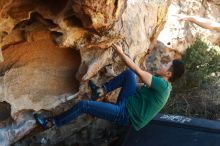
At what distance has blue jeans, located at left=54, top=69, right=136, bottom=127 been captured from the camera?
4.95m

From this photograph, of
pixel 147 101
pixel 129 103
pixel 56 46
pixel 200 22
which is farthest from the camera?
pixel 200 22

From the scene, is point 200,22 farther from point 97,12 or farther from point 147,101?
point 97,12

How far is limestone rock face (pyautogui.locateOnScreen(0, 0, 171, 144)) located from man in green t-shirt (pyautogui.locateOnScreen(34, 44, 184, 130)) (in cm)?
23

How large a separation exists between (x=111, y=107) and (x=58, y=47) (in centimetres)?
88

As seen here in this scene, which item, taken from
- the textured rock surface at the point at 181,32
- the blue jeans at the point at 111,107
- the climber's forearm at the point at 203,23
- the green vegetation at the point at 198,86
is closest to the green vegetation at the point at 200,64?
the green vegetation at the point at 198,86

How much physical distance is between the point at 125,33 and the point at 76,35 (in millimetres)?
954

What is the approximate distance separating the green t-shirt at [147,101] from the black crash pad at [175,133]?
433 millimetres

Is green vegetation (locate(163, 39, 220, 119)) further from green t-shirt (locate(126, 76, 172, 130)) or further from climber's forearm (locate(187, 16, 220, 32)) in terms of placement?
green t-shirt (locate(126, 76, 172, 130))

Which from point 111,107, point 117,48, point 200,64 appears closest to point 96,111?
point 111,107

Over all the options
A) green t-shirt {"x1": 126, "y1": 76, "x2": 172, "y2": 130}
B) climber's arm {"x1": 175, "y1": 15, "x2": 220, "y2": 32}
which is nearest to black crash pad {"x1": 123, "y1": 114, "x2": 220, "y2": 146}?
green t-shirt {"x1": 126, "y1": 76, "x2": 172, "y2": 130}

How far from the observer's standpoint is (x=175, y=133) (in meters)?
5.38

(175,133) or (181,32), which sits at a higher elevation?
(181,32)

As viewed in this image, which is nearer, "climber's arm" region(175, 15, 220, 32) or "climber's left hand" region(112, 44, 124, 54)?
"climber's left hand" region(112, 44, 124, 54)

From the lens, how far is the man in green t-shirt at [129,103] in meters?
4.87
